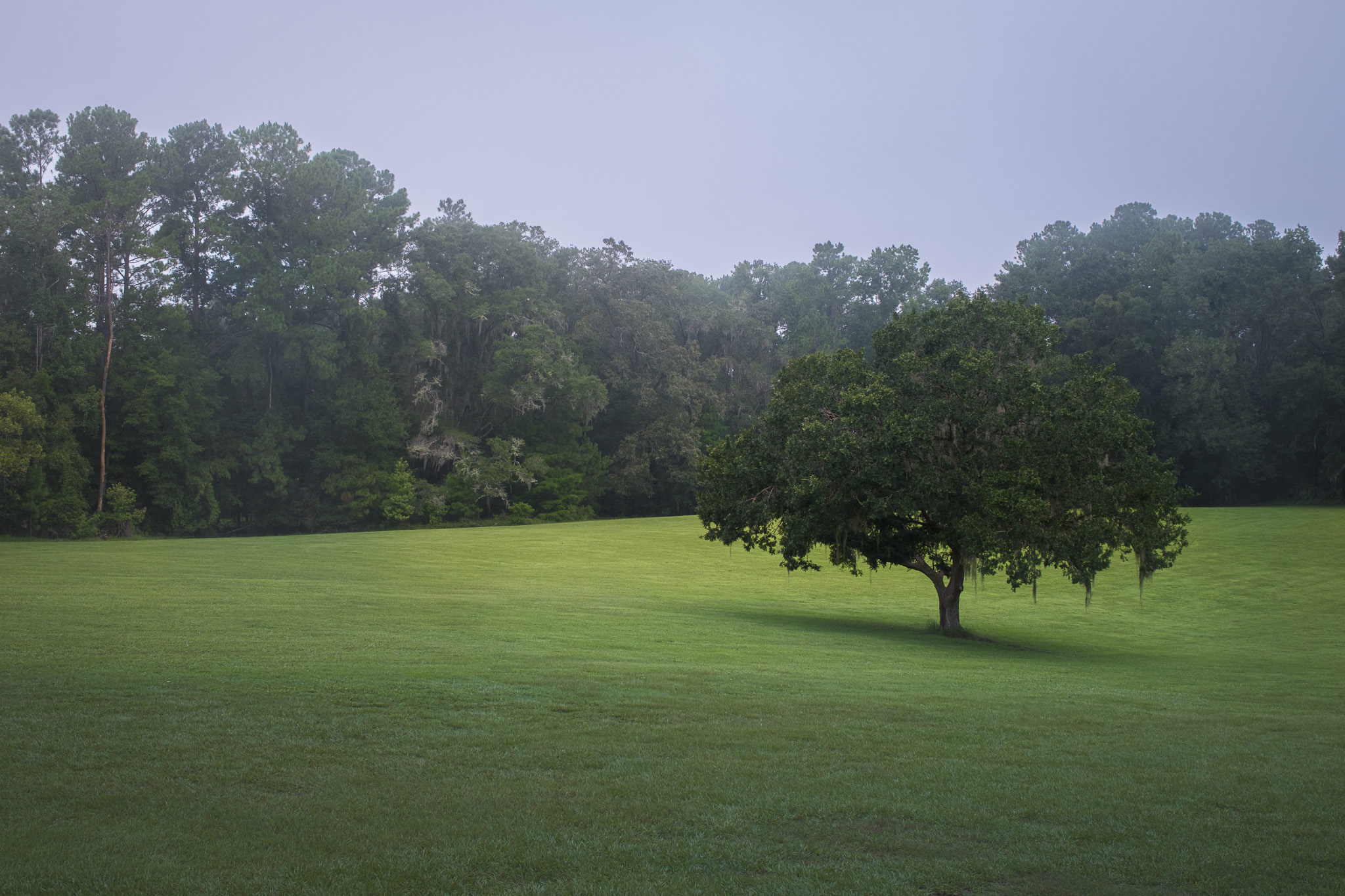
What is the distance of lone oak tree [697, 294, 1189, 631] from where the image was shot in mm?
20141

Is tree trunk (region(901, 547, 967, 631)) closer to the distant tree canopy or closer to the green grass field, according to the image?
the green grass field

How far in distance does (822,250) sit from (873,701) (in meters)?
78.0

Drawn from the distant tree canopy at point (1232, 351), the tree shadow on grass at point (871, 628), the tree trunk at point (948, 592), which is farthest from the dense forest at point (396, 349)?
the tree trunk at point (948, 592)

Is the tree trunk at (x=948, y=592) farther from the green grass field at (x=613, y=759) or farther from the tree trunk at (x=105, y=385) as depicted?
the tree trunk at (x=105, y=385)

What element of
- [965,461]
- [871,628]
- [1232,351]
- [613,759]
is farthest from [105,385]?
[1232,351]

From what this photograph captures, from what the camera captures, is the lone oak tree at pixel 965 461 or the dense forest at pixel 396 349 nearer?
the lone oak tree at pixel 965 461

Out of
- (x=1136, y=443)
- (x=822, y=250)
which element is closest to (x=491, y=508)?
(x=822, y=250)

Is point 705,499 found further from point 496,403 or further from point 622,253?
point 622,253

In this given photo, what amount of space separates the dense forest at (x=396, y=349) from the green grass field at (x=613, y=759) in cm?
4121

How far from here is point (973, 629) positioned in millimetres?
25859

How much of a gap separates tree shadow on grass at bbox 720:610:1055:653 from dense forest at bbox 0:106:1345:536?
131ft

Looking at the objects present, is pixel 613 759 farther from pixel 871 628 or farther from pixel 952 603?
pixel 952 603

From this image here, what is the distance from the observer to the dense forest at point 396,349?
5434cm

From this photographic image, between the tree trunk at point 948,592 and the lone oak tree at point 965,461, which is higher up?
the lone oak tree at point 965,461
